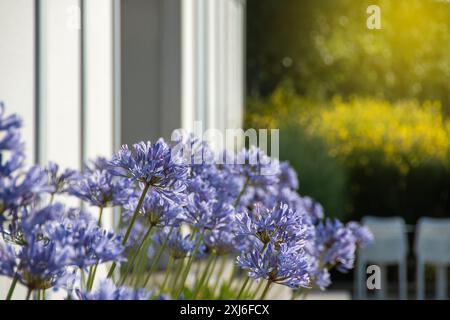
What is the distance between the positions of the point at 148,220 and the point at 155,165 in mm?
187

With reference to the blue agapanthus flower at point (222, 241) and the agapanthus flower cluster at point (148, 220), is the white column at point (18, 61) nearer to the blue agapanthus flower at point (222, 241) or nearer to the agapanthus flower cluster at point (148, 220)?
the agapanthus flower cluster at point (148, 220)

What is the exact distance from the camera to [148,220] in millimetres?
1003

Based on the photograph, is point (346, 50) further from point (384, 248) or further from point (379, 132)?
point (384, 248)

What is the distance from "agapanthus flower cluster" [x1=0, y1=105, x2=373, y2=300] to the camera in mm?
671

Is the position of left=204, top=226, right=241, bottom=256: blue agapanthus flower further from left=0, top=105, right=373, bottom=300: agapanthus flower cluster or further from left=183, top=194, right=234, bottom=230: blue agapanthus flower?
left=183, top=194, right=234, bottom=230: blue agapanthus flower

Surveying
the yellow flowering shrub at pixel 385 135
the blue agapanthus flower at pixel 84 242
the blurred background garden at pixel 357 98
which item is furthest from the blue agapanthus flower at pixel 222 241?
the yellow flowering shrub at pixel 385 135

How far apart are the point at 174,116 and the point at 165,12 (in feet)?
2.32

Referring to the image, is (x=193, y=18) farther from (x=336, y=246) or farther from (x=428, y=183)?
(x=336, y=246)

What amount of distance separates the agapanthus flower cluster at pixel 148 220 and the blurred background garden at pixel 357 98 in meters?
4.62

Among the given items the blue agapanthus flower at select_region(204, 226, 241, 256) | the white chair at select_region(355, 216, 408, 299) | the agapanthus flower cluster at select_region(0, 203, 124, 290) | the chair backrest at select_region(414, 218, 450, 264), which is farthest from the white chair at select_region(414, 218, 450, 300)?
the agapanthus flower cluster at select_region(0, 203, 124, 290)

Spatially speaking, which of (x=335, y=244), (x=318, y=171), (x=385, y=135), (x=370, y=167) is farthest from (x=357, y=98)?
(x=335, y=244)

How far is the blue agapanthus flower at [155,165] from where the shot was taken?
833mm

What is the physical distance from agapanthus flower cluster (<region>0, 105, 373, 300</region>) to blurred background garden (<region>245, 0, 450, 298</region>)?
4.62m

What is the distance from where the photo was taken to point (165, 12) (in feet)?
16.1
